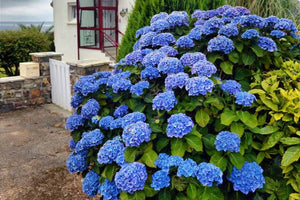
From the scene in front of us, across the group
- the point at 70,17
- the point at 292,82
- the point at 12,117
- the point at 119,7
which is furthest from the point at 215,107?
the point at 70,17

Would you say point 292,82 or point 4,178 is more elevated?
point 292,82

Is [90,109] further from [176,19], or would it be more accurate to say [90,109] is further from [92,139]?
[176,19]

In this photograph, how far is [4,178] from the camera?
3988mm

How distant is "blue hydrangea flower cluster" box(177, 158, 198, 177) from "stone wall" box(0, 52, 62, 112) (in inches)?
236

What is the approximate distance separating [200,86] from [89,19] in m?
12.2

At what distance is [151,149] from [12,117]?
550 cm

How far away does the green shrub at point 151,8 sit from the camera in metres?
4.06

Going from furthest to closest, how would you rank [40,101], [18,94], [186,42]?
[40,101] → [18,94] → [186,42]

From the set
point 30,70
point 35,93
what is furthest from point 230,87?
point 35,93

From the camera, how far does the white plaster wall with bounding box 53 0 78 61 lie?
14.4 m

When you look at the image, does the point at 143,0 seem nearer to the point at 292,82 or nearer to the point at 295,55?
the point at 295,55

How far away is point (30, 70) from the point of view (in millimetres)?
7078

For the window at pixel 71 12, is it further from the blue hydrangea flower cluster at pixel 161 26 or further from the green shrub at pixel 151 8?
the blue hydrangea flower cluster at pixel 161 26

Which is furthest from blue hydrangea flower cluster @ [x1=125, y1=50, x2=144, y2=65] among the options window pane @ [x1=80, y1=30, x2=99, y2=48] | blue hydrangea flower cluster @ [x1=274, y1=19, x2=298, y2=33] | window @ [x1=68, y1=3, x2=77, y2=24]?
window @ [x1=68, y1=3, x2=77, y2=24]
